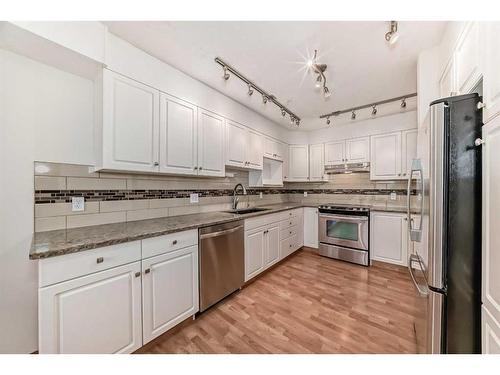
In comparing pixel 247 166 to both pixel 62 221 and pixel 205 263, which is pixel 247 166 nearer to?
pixel 205 263

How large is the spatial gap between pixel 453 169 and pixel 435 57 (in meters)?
1.34

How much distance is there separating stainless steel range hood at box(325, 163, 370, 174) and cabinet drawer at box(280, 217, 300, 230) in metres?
1.14

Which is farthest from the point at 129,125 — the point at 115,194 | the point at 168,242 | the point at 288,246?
the point at 288,246

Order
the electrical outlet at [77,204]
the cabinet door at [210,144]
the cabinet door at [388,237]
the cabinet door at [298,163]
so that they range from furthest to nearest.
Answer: the cabinet door at [298,163]
the cabinet door at [388,237]
the cabinet door at [210,144]
the electrical outlet at [77,204]

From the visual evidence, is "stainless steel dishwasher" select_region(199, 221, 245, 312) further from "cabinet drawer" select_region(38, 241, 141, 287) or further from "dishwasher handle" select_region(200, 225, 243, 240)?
"cabinet drawer" select_region(38, 241, 141, 287)

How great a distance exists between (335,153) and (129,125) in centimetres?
335

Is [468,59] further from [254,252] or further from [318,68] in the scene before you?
[254,252]

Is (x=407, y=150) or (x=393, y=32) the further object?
(x=407, y=150)

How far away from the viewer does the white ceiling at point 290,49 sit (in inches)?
56.4

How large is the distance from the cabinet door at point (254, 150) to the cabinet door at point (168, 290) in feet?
5.09

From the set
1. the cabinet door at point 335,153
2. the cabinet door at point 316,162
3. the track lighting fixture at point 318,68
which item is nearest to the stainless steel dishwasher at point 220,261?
the track lighting fixture at point 318,68

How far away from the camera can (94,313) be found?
119 centimetres

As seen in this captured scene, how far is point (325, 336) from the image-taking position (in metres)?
1.60

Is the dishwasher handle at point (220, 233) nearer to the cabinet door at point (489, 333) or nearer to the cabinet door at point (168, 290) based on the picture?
the cabinet door at point (168, 290)
